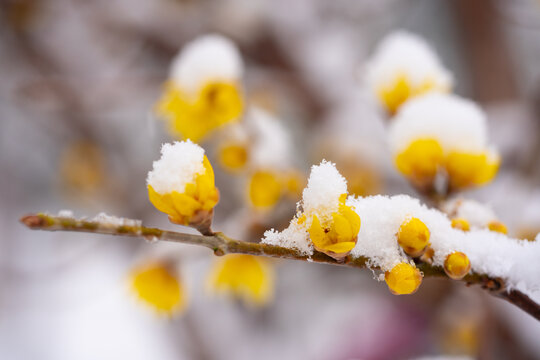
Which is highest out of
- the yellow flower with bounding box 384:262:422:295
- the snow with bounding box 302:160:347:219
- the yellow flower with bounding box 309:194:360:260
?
the snow with bounding box 302:160:347:219

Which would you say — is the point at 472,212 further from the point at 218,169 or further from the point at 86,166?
the point at 86,166

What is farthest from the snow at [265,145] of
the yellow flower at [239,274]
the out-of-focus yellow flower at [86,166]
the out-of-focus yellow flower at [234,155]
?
the out-of-focus yellow flower at [86,166]

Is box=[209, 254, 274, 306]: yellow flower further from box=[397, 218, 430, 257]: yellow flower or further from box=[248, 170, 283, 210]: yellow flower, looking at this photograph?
box=[397, 218, 430, 257]: yellow flower

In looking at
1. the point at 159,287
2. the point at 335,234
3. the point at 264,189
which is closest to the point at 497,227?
the point at 335,234

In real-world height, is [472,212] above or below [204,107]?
below

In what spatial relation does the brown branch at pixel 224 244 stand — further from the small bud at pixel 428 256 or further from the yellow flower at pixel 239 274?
the yellow flower at pixel 239 274

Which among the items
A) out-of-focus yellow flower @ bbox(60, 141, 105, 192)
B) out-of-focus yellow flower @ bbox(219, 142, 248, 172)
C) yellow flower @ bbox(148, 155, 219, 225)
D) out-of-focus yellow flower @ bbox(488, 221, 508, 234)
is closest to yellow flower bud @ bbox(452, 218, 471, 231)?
out-of-focus yellow flower @ bbox(488, 221, 508, 234)
